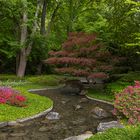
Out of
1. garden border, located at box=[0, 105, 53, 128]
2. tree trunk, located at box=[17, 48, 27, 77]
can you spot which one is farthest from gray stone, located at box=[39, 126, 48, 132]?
tree trunk, located at box=[17, 48, 27, 77]

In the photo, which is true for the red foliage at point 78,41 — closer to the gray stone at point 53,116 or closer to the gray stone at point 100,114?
the gray stone at point 100,114

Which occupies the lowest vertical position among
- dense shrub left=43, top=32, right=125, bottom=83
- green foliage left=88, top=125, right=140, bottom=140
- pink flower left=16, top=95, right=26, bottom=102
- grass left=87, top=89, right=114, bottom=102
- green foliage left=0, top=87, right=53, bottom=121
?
grass left=87, top=89, right=114, bottom=102

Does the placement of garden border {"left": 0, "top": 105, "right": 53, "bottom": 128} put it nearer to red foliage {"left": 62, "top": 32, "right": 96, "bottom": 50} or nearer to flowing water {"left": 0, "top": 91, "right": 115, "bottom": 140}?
flowing water {"left": 0, "top": 91, "right": 115, "bottom": 140}

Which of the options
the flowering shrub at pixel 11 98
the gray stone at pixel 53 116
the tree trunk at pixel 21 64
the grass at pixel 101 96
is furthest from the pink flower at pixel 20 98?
the tree trunk at pixel 21 64

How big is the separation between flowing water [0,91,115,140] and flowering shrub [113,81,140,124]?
1552 mm

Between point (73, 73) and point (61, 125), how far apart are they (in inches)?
313

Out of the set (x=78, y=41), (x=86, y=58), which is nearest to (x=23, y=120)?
(x=86, y=58)

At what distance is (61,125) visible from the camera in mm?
13375

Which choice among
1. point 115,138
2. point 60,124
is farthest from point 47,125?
point 115,138

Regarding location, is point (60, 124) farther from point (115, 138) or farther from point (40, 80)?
point (40, 80)

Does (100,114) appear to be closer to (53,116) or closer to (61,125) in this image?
(53,116)

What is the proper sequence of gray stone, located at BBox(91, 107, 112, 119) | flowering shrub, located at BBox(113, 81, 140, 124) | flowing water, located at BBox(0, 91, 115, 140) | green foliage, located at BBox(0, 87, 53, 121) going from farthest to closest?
gray stone, located at BBox(91, 107, 112, 119) → green foliage, located at BBox(0, 87, 53, 121) → flowering shrub, located at BBox(113, 81, 140, 124) → flowing water, located at BBox(0, 91, 115, 140)

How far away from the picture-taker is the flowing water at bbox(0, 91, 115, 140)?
1173 centimetres

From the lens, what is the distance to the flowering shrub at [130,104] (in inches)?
486
